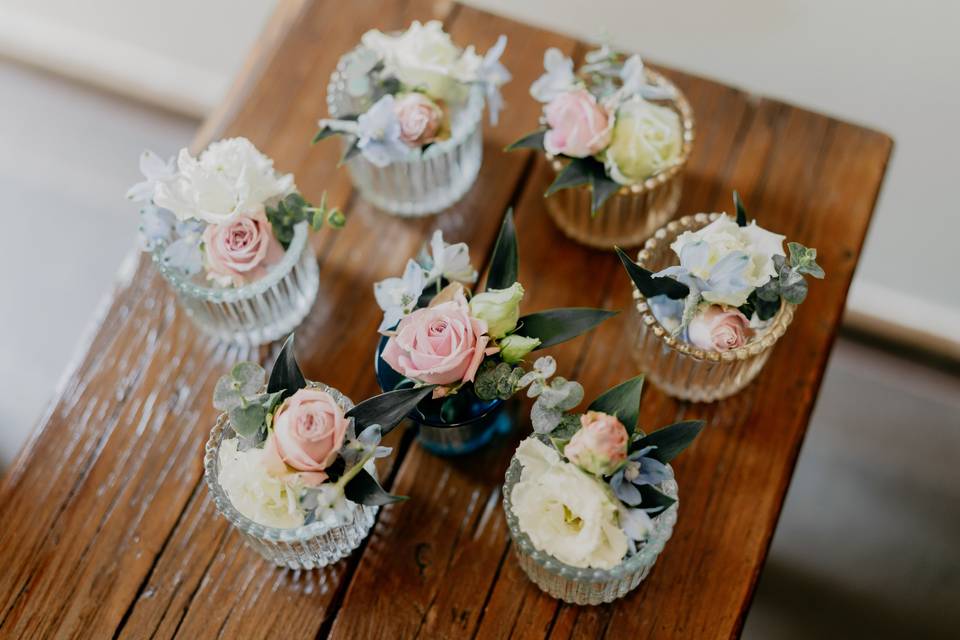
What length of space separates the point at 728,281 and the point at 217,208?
1.75ft

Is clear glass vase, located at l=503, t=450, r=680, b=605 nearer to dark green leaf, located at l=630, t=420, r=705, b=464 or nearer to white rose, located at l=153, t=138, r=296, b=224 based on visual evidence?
dark green leaf, located at l=630, t=420, r=705, b=464

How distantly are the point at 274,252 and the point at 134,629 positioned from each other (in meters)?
0.43

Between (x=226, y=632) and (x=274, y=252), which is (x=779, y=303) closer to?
(x=274, y=252)

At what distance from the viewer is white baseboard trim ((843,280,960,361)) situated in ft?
6.38

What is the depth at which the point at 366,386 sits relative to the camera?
1153 mm

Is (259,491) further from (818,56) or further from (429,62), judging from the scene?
(818,56)

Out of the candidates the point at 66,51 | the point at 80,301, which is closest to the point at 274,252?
the point at 80,301

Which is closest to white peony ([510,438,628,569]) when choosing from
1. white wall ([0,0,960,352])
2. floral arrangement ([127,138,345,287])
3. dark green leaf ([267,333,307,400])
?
dark green leaf ([267,333,307,400])

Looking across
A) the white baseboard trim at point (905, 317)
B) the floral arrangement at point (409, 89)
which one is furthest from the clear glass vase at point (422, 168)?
the white baseboard trim at point (905, 317)

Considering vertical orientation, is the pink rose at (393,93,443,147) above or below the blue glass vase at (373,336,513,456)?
above

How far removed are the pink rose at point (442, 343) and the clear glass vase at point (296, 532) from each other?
10 centimetres

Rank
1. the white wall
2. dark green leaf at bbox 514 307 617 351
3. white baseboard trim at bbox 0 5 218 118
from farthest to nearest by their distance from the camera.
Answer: white baseboard trim at bbox 0 5 218 118, the white wall, dark green leaf at bbox 514 307 617 351

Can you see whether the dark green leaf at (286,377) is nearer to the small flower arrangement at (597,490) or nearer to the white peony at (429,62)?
the small flower arrangement at (597,490)

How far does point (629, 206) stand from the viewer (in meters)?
1.17
